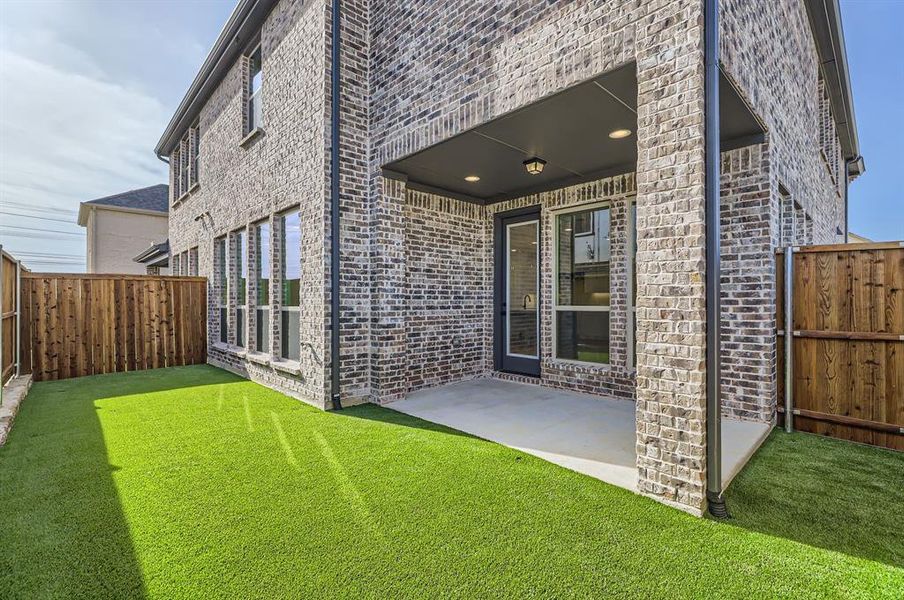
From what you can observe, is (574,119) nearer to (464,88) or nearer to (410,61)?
(464,88)

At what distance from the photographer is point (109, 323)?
766 centimetres

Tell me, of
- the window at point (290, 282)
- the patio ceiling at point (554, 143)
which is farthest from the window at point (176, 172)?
the patio ceiling at point (554, 143)

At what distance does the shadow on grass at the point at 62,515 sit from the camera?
6.24 feet

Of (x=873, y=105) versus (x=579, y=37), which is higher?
(x=873, y=105)

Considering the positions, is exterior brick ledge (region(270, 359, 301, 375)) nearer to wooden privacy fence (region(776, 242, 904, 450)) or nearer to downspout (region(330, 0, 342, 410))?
downspout (region(330, 0, 342, 410))

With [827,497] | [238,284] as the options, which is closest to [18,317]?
[238,284]

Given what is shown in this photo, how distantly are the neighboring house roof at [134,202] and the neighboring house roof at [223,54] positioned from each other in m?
10.1

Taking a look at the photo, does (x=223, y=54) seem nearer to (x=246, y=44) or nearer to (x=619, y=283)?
(x=246, y=44)

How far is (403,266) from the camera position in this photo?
5430 mm

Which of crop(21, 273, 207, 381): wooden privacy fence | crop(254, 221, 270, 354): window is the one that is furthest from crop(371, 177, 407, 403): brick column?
crop(21, 273, 207, 381): wooden privacy fence

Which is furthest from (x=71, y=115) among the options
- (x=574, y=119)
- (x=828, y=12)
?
(x=828, y=12)

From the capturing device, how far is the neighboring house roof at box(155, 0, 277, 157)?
645 cm

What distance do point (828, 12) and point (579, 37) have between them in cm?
569

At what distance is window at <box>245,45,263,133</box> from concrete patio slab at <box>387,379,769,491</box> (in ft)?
18.1
